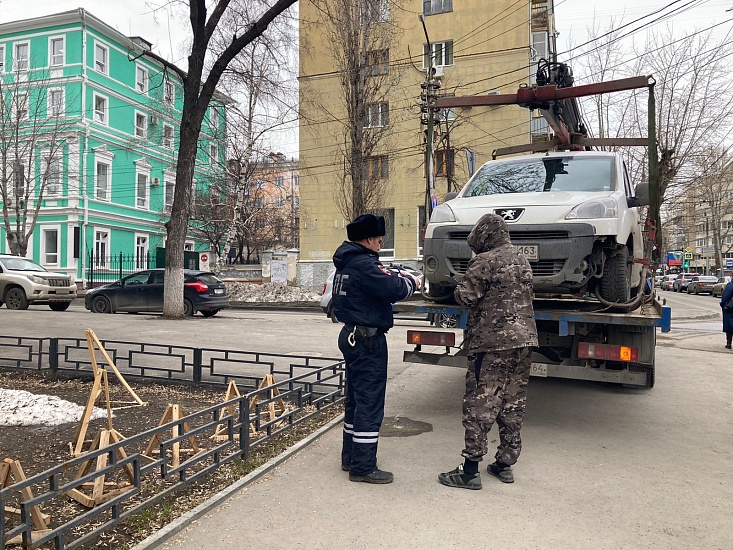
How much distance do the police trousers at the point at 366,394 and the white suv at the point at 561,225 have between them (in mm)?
1776

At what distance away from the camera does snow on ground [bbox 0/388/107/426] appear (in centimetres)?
538

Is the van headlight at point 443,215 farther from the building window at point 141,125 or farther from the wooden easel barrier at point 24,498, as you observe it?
the building window at point 141,125

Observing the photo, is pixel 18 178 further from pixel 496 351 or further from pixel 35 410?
pixel 496 351

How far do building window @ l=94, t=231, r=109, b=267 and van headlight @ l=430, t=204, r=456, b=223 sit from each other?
30.9 metres

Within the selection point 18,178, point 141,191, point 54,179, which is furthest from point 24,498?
point 141,191

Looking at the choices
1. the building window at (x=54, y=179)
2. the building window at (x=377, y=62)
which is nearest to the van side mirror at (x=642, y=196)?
the building window at (x=377, y=62)

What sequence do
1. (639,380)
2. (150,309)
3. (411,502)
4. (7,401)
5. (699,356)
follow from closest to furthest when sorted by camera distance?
(411,502) → (639,380) → (7,401) → (699,356) → (150,309)

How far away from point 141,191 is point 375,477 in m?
37.8

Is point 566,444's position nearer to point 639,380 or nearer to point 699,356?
point 639,380

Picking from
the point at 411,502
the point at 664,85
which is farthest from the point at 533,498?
the point at 664,85

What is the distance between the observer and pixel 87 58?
107ft

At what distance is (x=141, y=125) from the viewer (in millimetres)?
38094

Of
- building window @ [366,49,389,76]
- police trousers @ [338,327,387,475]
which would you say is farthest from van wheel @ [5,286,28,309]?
police trousers @ [338,327,387,475]

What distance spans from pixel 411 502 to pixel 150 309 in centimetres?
1544
